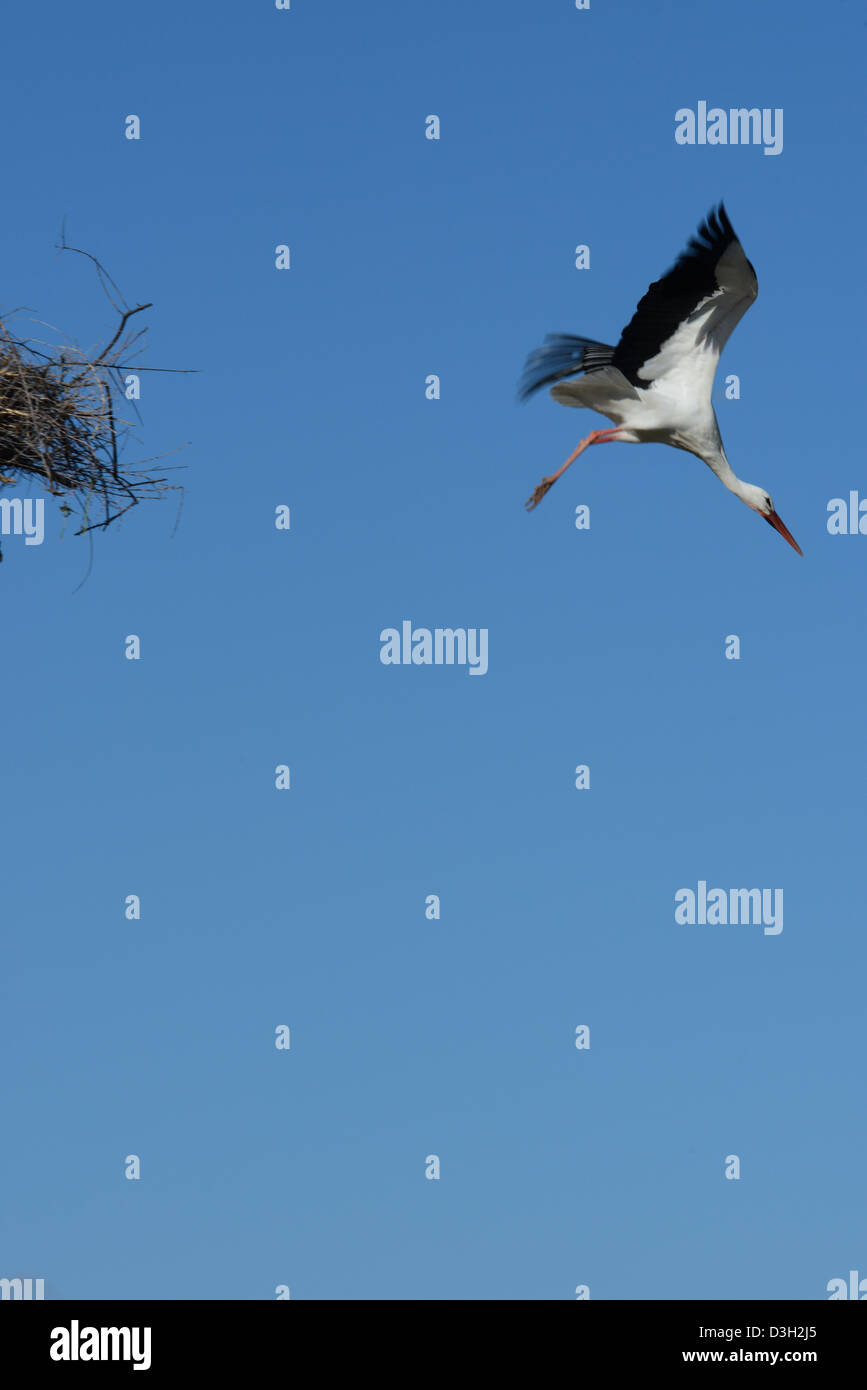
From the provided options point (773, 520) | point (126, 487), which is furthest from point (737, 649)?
point (126, 487)

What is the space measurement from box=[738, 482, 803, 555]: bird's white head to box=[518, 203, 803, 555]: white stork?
114 cm

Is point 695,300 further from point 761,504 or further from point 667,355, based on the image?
point 761,504

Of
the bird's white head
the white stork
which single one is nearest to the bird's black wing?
the white stork

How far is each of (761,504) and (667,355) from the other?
6.21ft

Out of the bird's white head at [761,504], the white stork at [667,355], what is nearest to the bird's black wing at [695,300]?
the white stork at [667,355]

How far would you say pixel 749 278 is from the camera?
9211 millimetres

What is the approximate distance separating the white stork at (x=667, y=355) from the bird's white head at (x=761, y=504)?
1141 millimetres

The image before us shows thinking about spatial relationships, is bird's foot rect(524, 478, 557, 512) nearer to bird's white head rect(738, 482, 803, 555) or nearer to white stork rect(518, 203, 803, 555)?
white stork rect(518, 203, 803, 555)

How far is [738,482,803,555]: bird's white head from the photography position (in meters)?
10.9

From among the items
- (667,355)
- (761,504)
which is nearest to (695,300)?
(667,355)

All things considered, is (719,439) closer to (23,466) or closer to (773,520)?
(773,520)

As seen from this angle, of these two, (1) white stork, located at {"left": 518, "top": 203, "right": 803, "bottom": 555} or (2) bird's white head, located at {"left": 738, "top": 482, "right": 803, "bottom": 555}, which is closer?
(1) white stork, located at {"left": 518, "top": 203, "right": 803, "bottom": 555}

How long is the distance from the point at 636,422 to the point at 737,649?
9.96ft
